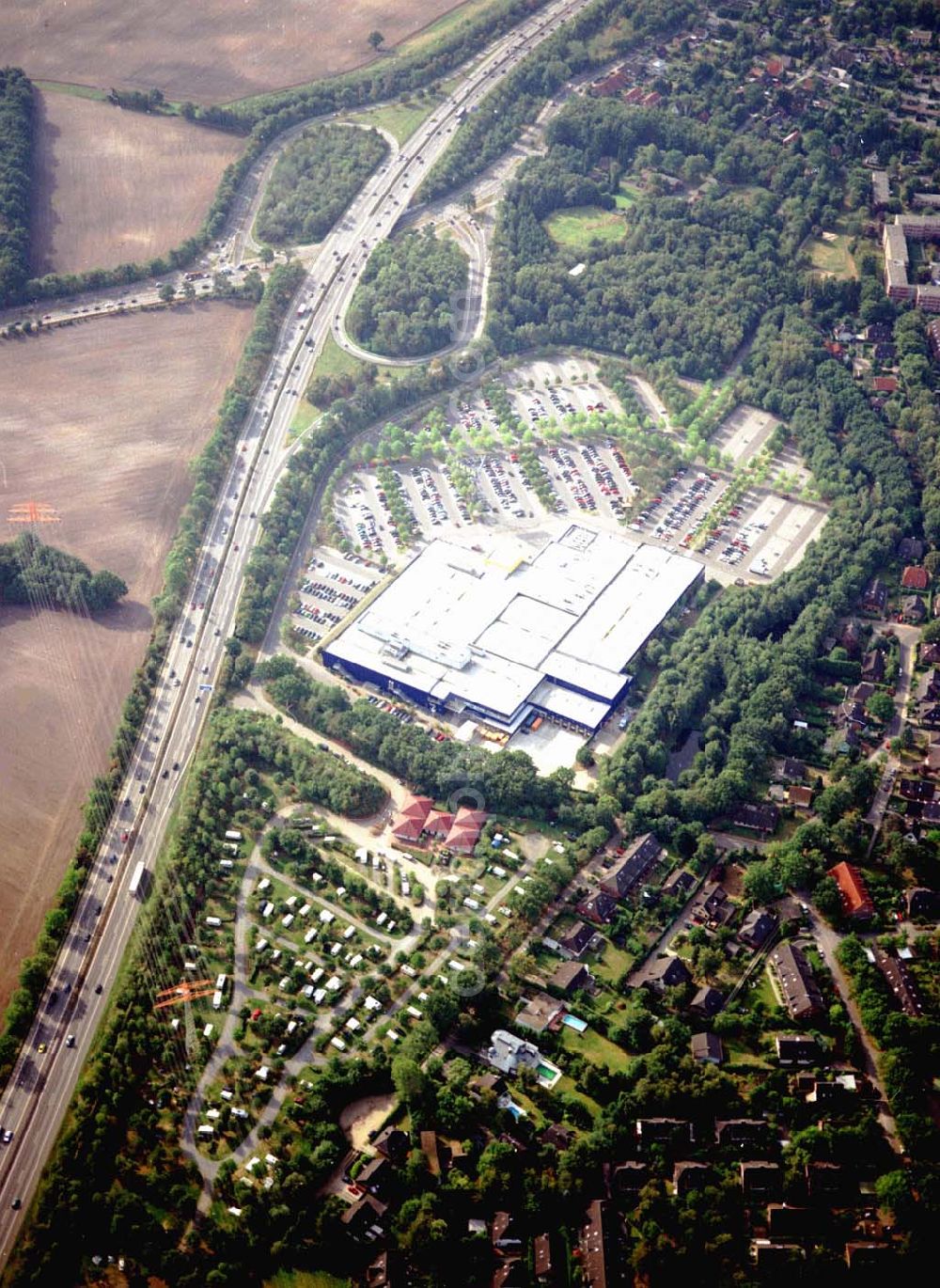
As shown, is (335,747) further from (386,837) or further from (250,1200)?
(250,1200)

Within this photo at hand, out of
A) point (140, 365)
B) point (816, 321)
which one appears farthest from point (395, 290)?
point (816, 321)

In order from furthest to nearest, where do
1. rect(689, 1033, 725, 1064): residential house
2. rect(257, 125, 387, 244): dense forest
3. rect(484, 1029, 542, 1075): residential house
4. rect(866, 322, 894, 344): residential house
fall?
1. rect(257, 125, 387, 244): dense forest
2. rect(866, 322, 894, 344): residential house
3. rect(484, 1029, 542, 1075): residential house
4. rect(689, 1033, 725, 1064): residential house

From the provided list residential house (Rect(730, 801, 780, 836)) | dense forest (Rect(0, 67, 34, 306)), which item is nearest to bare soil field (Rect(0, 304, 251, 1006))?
dense forest (Rect(0, 67, 34, 306))

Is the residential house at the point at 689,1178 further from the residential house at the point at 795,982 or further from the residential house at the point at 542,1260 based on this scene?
the residential house at the point at 795,982

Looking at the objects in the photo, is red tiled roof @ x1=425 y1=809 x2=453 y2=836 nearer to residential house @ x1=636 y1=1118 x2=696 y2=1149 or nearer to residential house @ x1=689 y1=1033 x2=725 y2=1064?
residential house @ x1=689 y1=1033 x2=725 y2=1064

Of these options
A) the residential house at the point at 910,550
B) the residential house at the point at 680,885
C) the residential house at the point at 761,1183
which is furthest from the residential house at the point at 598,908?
the residential house at the point at 910,550
